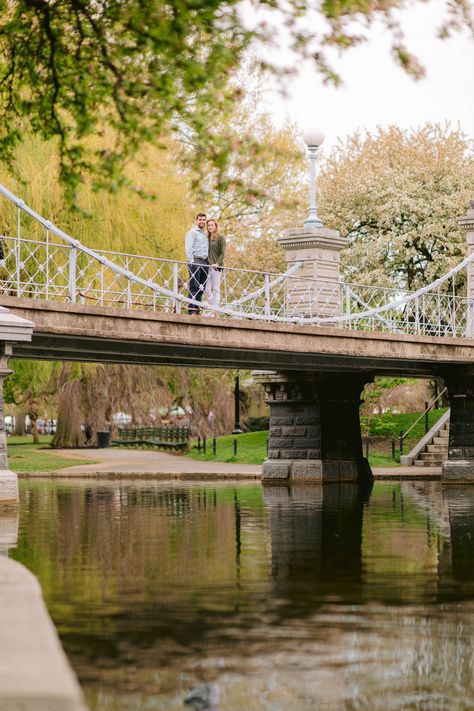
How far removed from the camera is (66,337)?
20266 mm

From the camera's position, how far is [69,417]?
4550 centimetres

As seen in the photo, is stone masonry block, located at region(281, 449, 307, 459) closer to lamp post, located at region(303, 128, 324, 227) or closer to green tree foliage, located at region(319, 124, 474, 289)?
lamp post, located at region(303, 128, 324, 227)

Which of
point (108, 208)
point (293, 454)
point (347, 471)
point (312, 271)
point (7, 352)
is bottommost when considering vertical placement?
point (347, 471)

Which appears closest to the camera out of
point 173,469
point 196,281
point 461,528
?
point 461,528

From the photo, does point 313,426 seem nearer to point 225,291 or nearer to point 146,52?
point 225,291

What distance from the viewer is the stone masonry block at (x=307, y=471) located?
29234mm

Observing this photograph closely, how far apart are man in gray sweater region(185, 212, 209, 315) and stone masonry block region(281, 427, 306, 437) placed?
697cm

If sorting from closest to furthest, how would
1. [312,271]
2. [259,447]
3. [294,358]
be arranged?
[294,358], [312,271], [259,447]

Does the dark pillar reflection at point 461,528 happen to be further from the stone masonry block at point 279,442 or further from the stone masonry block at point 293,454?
the stone masonry block at point 279,442

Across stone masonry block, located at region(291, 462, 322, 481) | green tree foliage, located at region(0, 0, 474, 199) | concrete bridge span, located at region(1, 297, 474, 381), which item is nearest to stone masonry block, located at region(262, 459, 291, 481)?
stone masonry block, located at region(291, 462, 322, 481)

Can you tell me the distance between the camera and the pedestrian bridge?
20469mm

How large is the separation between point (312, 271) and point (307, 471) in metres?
4.81

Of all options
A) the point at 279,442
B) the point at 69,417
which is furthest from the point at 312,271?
the point at 69,417

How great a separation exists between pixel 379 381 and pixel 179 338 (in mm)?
20186
